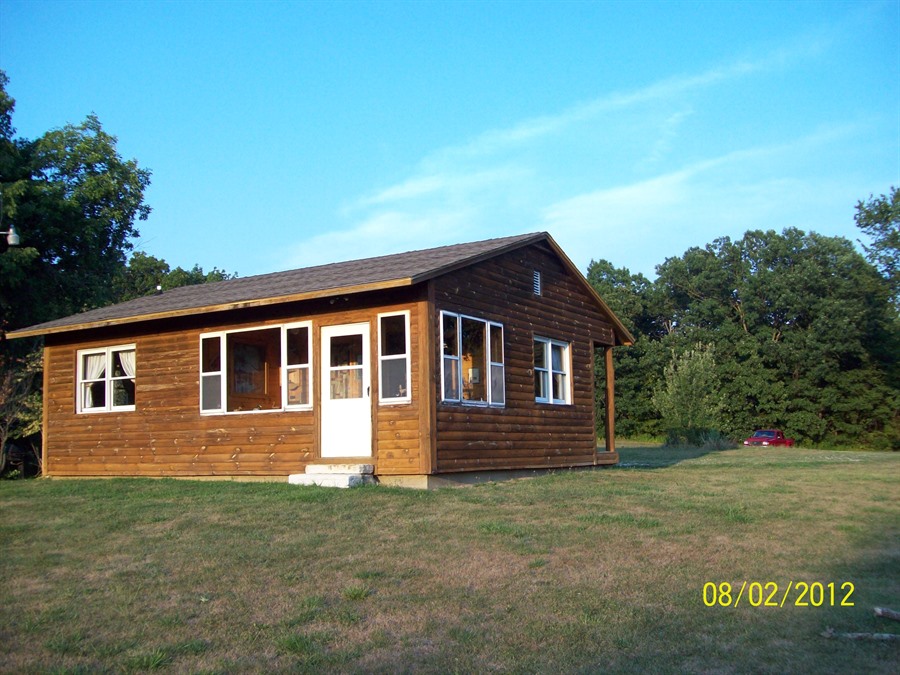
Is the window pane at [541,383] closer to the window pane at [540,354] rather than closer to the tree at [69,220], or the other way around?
the window pane at [540,354]

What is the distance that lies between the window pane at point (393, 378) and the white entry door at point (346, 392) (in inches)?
10.2

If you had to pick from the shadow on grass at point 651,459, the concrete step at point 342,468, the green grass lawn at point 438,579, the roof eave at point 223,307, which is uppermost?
→ the roof eave at point 223,307

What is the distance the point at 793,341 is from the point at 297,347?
146 feet

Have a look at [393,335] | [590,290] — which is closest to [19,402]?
[393,335]

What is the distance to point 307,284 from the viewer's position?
47.9ft

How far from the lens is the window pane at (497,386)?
1496 centimetres

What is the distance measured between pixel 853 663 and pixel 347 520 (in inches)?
237

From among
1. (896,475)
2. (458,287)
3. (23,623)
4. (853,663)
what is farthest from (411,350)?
(896,475)

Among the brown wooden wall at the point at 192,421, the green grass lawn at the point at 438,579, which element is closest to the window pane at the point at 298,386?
the brown wooden wall at the point at 192,421

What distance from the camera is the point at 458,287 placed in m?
14.1

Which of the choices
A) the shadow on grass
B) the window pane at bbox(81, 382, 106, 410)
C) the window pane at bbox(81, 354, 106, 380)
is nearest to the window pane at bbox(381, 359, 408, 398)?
the window pane at bbox(81, 354, 106, 380)

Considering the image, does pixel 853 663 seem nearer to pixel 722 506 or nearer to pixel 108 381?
pixel 722 506

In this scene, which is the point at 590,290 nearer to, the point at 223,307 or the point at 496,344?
the point at 496,344

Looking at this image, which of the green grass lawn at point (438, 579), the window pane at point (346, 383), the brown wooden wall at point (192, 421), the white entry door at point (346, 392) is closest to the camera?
the green grass lawn at point (438, 579)
